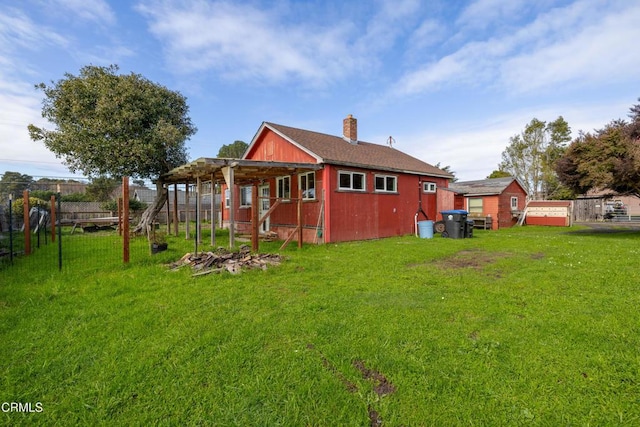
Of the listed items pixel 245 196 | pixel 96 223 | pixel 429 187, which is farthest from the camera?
pixel 245 196

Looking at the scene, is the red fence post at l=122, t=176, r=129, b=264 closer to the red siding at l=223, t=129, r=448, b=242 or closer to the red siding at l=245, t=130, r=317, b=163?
the red siding at l=223, t=129, r=448, b=242

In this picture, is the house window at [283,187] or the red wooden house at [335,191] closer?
the red wooden house at [335,191]

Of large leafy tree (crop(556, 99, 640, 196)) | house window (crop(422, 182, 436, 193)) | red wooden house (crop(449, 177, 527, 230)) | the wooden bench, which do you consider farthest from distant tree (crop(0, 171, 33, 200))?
red wooden house (crop(449, 177, 527, 230))

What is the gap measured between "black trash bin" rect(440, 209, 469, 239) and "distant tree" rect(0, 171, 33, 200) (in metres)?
18.5

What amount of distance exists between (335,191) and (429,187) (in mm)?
Result: 7092

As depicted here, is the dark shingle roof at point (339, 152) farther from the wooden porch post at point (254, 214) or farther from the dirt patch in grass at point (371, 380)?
the dirt patch in grass at point (371, 380)

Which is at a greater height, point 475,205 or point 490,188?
point 490,188

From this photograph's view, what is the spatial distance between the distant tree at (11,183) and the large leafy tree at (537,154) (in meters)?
40.5

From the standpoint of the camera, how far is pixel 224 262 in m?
6.72

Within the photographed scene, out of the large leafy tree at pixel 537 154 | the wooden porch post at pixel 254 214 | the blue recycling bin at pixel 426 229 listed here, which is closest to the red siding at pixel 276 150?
the wooden porch post at pixel 254 214

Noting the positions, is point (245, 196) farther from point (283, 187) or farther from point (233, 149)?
point (233, 149)

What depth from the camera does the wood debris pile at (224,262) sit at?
6.25 meters
